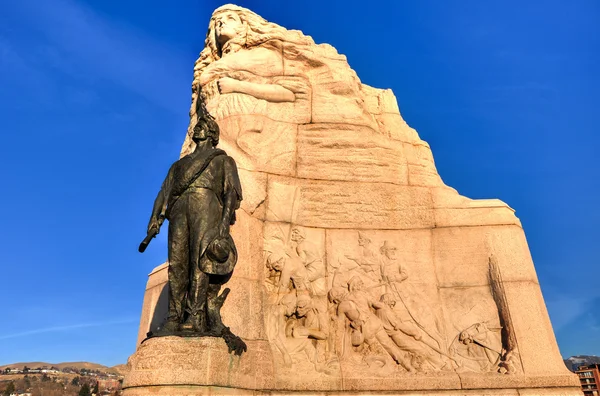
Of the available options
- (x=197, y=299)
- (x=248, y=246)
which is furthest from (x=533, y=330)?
(x=197, y=299)

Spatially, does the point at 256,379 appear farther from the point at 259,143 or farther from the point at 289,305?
the point at 259,143

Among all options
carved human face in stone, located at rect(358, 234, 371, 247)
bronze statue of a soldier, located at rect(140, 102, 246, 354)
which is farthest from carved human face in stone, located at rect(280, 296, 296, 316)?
carved human face in stone, located at rect(358, 234, 371, 247)

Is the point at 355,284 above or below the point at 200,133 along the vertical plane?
below

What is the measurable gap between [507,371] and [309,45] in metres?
7.07

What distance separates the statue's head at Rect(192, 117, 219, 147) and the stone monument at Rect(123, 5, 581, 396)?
0.09m

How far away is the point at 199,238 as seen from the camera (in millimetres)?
5996

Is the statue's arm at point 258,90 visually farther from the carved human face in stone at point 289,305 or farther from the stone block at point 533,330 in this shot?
the stone block at point 533,330

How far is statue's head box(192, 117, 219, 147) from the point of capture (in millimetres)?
6844

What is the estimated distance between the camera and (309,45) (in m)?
10.4

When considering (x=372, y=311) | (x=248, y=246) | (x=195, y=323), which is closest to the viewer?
(x=195, y=323)

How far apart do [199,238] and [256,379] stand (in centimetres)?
192

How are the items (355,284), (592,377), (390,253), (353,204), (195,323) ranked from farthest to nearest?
(592,377) → (353,204) → (390,253) → (355,284) → (195,323)

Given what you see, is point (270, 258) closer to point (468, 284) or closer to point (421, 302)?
point (421, 302)

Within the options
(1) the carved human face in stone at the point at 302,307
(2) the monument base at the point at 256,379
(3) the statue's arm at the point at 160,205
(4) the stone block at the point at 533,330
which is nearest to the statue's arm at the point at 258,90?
(3) the statue's arm at the point at 160,205
